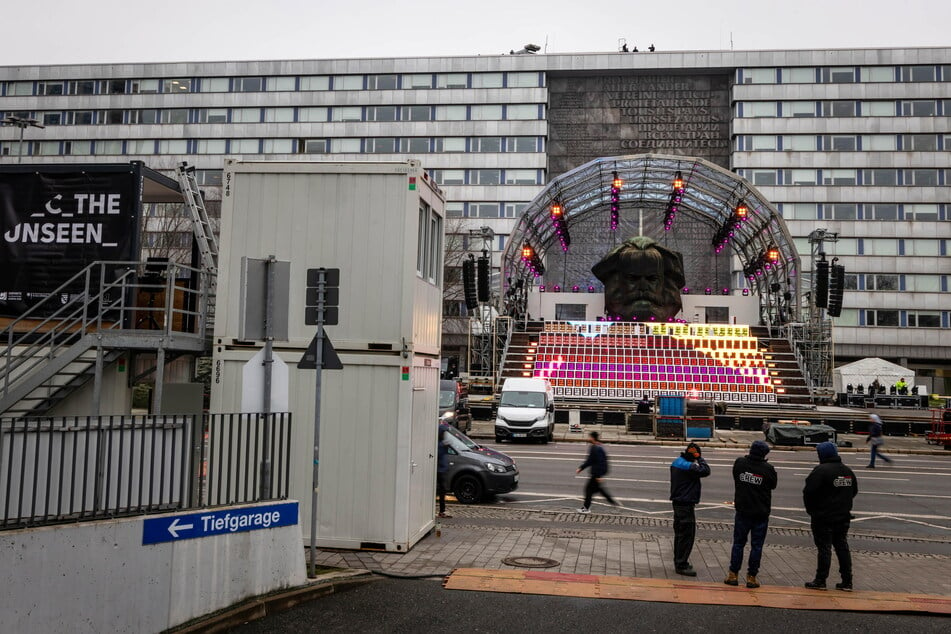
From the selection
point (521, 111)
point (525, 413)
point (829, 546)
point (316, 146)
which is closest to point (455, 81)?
point (521, 111)

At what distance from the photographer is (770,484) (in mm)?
9156

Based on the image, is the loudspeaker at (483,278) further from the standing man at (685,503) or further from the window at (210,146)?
the window at (210,146)

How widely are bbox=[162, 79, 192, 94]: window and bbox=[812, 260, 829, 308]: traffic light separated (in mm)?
56327

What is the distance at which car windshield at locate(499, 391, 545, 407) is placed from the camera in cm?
2756

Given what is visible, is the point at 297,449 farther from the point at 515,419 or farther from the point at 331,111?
the point at 331,111

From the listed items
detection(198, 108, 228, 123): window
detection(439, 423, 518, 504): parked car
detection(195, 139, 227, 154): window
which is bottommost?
detection(439, 423, 518, 504): parked car

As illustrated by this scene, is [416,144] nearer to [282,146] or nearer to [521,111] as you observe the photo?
[521,111]

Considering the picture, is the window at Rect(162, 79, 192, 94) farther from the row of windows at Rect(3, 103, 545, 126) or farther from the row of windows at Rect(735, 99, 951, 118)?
the row of windows at Rect(735, 99, 951, 118)

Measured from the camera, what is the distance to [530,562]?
9.98 m

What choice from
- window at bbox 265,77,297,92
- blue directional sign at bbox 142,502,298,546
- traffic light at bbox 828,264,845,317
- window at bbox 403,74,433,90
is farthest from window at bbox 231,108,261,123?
blue directional sign at bbox 142,502,298,546

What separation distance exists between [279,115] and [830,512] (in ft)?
222

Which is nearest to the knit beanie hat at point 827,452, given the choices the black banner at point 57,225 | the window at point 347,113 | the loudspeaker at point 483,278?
the black banner at point 57,225

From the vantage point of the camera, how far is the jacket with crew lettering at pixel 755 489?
29.9ft

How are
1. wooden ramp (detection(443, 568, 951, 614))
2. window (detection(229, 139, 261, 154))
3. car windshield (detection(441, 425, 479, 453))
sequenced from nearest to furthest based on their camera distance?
1. wooden ramp (detection(443, 568, 951, 614))
2. car windshield (detection(441, 425, 479, 453))
3. window (detection(229, 139, 261, 154))
